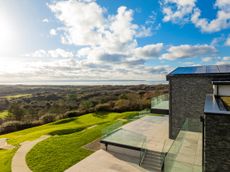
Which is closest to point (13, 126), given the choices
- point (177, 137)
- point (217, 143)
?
point (177, 137)

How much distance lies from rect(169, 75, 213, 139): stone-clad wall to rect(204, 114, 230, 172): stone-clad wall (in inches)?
295

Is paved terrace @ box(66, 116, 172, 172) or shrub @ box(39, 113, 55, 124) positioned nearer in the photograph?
paved terrace @ box(66, 116, 172, 172)

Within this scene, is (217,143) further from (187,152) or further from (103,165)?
(103,165)

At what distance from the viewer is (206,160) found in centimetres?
548

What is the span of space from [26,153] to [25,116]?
89.5ft

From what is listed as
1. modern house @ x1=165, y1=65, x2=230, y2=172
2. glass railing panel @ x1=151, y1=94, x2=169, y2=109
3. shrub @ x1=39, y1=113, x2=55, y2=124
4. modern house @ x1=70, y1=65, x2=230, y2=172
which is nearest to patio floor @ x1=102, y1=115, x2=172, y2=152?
modern house @ x1=70, y1=65, x2=230, y2=172

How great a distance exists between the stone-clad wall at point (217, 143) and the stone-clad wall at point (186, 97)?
749 centimetres

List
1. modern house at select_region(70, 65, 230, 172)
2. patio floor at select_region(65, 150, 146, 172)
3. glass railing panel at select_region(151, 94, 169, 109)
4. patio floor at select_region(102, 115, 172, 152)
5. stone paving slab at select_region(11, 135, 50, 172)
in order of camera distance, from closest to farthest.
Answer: modern house at select_region(70, 65, 230, 172)
patio floor at select_region(65, 150, 146, 172)
stone paving slab at select_region(11, 135, 50, 172)
patio floor at select_region(102, 115, 172, 152)
glass railing panel at select_region(151, 94, 169, 109)

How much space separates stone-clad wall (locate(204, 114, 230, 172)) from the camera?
525cm

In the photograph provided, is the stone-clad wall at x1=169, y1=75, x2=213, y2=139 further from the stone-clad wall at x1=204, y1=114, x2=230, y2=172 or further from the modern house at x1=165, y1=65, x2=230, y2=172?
the stone-clad wall at x1=204, y1=114, x2=230, y2=172

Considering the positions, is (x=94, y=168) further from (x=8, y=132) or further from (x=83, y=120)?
(x=8, y=132)

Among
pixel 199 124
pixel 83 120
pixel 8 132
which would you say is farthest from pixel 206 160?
pixel 8 132

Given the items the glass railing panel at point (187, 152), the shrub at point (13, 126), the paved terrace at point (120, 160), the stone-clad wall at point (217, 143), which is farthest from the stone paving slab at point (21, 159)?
the shrub at point (13, 126)

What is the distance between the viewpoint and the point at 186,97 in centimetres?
1296
